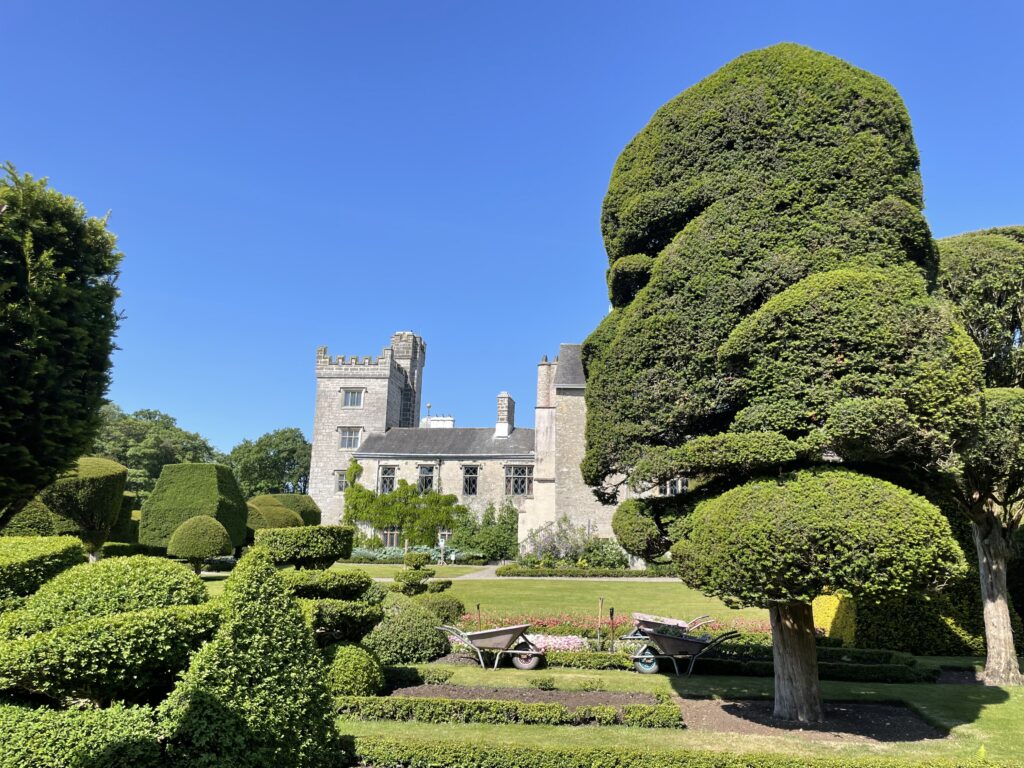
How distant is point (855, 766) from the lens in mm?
5824

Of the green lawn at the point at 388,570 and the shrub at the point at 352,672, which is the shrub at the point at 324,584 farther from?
the green lawn at the point at 388,570

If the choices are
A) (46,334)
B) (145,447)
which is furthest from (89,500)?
(145,447)

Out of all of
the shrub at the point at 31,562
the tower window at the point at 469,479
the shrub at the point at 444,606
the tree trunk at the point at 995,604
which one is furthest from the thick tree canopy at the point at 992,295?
the tower window at the point at 469,479

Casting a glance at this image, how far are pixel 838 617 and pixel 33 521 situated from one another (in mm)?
26736

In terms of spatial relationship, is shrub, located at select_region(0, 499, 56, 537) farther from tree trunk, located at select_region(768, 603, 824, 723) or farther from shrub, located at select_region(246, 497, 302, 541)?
tree trunk, located at select_region(768, 603, 824, 723)

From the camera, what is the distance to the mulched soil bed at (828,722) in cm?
757

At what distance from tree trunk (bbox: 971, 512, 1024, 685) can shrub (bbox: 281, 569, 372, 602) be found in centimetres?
1008

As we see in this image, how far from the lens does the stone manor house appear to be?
111 ft

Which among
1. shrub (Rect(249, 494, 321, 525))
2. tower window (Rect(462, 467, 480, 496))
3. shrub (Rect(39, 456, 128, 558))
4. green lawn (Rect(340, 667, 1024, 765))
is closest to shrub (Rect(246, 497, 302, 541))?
shrub (Rect(249, 494, 321, 525))

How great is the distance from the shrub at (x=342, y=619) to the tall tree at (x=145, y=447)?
161 ft

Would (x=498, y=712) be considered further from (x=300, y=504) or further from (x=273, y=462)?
(x=273, y=462)

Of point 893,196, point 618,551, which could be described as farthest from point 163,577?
point 618,551

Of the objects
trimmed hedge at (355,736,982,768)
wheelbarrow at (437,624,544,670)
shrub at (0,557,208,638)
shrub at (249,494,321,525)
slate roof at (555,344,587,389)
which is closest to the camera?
shrub at (0,557,208,638)

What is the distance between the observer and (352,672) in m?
8.88
